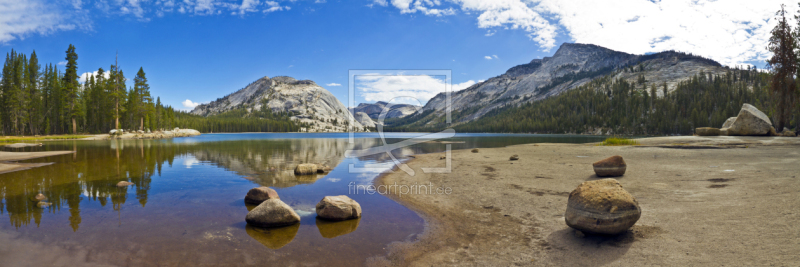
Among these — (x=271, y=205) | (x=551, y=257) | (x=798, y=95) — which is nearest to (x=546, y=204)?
(x=551, y=257)

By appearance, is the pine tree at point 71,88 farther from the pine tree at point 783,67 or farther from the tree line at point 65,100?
the pine tree at point 783,67

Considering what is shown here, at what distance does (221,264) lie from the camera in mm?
7898

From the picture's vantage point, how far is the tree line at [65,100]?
266 feet

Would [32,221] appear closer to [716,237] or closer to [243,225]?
[243,225]

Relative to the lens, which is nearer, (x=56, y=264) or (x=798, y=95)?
(x=56, y=264)

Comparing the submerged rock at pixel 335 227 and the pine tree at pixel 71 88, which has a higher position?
the pine tree at pixel 71 88

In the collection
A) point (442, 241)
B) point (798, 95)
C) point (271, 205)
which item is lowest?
point (442, 241)

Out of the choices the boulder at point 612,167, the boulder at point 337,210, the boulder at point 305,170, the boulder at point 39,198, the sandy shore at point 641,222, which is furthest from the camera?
the boulder at point 305,170

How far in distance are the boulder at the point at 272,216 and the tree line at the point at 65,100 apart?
112 m

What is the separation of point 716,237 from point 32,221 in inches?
833

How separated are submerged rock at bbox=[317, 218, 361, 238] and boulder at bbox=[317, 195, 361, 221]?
0.66 ft

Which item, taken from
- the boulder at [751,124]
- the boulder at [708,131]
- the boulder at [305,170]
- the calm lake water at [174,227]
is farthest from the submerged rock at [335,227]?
the boulder at [751,124]

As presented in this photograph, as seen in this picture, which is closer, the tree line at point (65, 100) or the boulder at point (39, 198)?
the boulder at point (39, 198)

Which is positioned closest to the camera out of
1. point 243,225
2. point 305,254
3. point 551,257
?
point 551,257
